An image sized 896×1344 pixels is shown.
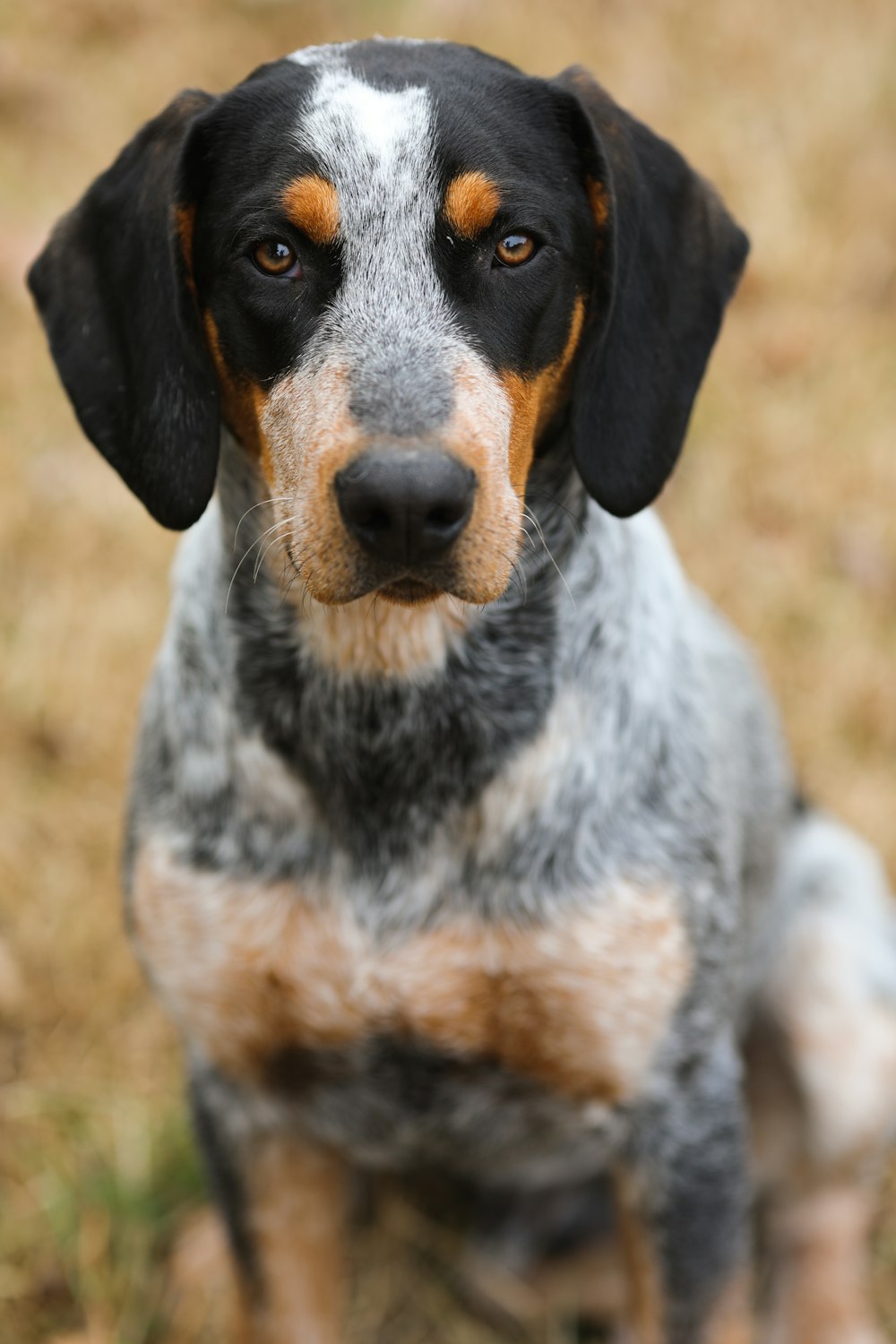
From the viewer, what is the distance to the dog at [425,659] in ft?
8.34

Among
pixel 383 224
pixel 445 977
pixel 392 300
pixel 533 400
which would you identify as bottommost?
pixel 445 977

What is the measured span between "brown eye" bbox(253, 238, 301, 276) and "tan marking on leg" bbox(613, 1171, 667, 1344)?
1.71 meters

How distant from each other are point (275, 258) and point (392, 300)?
194 millimetres

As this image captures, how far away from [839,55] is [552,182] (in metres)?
4.98

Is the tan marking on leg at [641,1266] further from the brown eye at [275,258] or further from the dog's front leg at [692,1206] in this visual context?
the brown eye at [275,258]

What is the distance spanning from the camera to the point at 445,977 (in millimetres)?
2848

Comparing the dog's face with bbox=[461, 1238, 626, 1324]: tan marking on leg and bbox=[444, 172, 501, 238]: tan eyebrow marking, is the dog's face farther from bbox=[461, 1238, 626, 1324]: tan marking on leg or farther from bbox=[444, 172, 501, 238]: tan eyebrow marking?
bbox=[461, 1238, 626, 1324]: tan marking on leg

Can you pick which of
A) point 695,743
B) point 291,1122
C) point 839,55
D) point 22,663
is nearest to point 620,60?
point 839,55

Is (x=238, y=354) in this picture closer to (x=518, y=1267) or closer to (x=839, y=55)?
(x=518, y=1267)

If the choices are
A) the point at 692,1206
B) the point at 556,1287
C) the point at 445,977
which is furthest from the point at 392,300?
the point at 556,1287

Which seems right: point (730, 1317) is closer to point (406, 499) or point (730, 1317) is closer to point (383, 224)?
point (406, 499)

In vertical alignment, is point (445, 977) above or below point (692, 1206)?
above

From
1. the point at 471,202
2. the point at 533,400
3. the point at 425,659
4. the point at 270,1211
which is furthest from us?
the point at 270,1211

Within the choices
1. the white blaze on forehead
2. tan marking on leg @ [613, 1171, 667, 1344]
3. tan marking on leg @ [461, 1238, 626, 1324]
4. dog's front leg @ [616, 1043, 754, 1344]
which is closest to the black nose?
the white blaze on forehead
